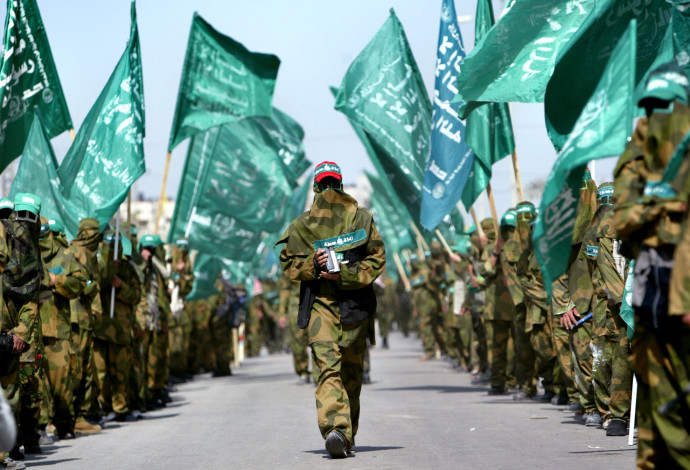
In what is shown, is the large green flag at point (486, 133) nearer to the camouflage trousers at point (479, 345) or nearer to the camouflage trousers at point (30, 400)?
the camouflage trousers at point (479, 345)

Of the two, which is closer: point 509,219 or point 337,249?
point 337,249

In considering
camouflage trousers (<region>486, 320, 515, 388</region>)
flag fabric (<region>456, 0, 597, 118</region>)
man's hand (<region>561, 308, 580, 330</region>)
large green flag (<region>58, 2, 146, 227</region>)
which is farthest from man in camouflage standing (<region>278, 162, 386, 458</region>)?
camouflage trousers (<region>486, 320, 515, 388</region>)

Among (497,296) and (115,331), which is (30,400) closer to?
(115,331)

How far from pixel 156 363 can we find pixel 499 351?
4932 mm

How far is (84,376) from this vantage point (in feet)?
42.7

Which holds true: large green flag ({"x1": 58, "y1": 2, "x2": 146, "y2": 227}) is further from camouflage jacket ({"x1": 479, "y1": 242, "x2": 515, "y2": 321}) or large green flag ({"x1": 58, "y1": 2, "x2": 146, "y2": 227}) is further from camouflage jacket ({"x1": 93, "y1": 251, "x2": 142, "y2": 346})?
camouflage jacket ({"x1": 479, "y1": 242, "x2": 515, "y2": 321})

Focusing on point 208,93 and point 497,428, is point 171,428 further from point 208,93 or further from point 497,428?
point 208,93

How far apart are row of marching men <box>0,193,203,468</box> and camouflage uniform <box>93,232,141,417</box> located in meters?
0.01

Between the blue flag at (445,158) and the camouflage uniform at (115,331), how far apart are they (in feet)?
13.1

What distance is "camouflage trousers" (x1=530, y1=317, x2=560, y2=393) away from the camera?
14.9 meters

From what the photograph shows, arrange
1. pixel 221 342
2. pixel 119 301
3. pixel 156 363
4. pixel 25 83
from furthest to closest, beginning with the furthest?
pixel 221 342 < pixel 156 363 < pixel 25 83 < pixel 119 301

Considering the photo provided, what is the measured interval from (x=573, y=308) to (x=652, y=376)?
5.84 meters

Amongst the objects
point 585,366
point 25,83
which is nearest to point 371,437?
point 585,366

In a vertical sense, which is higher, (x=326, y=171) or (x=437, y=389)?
(x=326, y=171)
